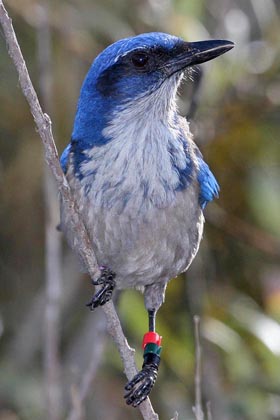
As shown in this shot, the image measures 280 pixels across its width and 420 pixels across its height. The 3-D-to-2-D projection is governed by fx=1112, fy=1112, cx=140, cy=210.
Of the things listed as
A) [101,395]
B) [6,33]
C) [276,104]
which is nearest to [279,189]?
[276,104]

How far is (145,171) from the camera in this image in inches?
213

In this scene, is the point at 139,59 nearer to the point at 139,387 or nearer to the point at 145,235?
the point at 145,235

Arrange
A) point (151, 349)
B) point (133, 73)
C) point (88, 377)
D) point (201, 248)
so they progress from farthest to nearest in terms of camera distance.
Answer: point (201, 248) → point (151, 349) → point (88, 377) → point (133, 73)

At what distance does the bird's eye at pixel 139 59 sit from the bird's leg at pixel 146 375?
4.43 feet

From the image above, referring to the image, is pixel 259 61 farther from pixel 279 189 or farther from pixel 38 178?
pixel 38 178

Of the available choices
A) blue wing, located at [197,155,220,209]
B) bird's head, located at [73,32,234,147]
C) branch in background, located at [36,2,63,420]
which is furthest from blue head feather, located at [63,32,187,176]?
branch in background, located at [36,2,63,420]

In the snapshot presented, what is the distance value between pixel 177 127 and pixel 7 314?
119 inches

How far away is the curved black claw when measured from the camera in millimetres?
5371

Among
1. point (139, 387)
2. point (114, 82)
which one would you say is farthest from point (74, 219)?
point (139, 387)

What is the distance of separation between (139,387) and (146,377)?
0.13 meters

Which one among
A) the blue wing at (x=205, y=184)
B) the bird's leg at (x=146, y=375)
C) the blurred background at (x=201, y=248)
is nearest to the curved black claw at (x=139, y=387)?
the bird's leg at (x=146, y=375)

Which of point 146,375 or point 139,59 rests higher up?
point 139,59

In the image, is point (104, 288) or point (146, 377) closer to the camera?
point (104, 288)

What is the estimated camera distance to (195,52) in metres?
5.43
